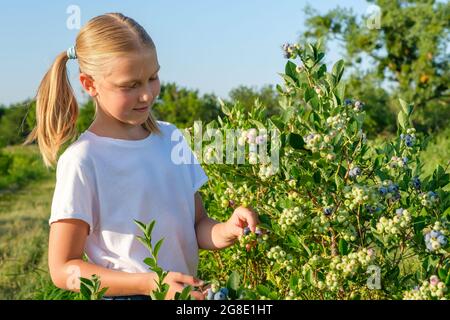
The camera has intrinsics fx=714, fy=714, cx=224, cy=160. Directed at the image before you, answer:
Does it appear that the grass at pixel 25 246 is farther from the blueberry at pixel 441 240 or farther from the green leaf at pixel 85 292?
the blueberry at pixel 441 240

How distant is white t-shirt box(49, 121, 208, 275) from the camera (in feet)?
6.95

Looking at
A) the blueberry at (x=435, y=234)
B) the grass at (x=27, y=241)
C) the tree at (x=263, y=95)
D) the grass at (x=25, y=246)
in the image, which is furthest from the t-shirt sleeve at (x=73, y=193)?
the tree at (x=263, y=95)

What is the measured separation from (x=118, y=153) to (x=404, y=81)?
16.6m

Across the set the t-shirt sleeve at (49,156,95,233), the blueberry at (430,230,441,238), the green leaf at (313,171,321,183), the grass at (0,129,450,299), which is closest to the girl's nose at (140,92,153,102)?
the t-shirt sleeve at (49,156,95,233)

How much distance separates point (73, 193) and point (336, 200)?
0.77 metres

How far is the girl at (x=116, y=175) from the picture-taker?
6.66ft

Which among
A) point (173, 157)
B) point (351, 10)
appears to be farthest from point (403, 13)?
point (173, 157)

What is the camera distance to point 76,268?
77.2 inches

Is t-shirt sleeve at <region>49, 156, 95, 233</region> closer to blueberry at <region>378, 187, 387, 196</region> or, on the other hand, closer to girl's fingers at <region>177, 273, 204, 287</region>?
girl's fingers at <region>177, 273, 204, 287</region>

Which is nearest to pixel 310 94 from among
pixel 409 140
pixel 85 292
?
pixel 409 140

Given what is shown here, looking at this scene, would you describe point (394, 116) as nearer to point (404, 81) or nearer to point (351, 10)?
point (404, 81)

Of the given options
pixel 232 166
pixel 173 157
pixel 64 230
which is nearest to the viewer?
pixel 64 230

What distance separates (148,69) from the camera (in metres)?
2.10

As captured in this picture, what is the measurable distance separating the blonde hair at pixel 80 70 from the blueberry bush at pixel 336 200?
426 mm
